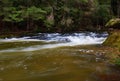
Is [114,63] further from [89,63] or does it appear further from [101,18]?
[101,18]

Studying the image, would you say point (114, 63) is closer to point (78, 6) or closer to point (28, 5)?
point (28, 5)

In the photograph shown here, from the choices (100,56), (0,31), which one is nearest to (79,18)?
(0,31)

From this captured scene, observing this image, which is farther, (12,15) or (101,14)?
(101,14)

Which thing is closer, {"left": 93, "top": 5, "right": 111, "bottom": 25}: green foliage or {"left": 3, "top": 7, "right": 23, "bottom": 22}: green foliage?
{"left": 3, "top": 7, "right": 23, "bottom": 22}: green foliage

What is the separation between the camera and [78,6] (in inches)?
1119

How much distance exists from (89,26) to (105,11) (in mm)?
2997

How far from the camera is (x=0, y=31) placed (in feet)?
77.6

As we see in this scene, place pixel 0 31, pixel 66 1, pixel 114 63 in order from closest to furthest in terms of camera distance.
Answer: pixel 114 63
pixel 0 31
pixel 66 1

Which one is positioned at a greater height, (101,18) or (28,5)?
(28,5)

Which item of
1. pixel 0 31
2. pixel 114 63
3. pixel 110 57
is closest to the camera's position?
pixel 114 63

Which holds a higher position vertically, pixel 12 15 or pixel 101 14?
pixel 12 15

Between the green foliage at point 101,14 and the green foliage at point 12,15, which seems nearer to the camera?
the green foliage at point 12,15

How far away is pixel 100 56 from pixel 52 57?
1.95 metres

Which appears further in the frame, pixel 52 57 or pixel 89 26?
pixel 89 26
